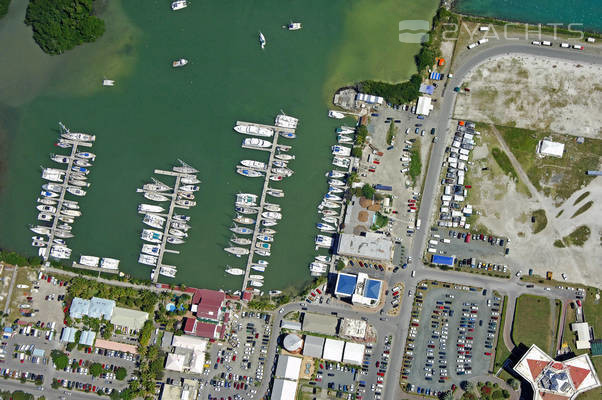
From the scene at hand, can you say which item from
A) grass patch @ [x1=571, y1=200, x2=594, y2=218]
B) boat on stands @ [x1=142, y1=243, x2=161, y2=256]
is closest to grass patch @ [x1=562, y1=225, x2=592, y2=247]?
grass patch @ [x1=571, y1=200, x2=594, y2=218]

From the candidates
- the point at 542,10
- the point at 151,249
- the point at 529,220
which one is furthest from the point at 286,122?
the point at 542,10

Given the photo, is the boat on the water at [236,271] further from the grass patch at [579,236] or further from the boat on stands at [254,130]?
the grass patch at [579,236]

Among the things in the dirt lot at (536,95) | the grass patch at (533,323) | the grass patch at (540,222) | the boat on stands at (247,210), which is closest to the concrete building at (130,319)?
the boat on stands at (247,210)

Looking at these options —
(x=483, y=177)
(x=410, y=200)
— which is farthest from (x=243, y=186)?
(x=483, y=177)

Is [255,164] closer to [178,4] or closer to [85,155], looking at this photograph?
[85,155]

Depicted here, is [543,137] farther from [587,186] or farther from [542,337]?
[542,337]

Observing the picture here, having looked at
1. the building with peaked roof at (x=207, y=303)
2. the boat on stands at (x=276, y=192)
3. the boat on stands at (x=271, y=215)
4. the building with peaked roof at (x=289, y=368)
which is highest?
the boat on stands at (x=276, y=192)
